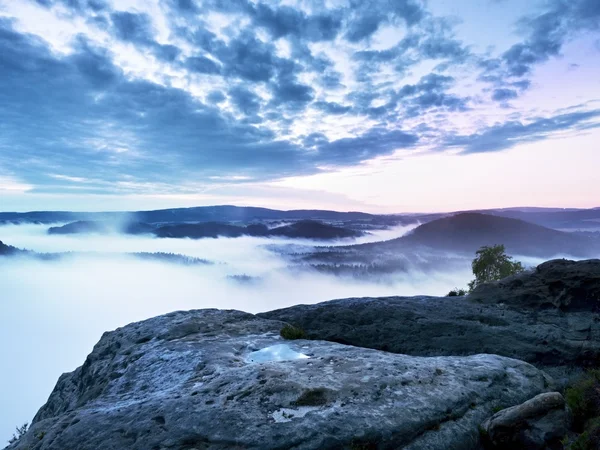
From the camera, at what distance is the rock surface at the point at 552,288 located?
779 inches

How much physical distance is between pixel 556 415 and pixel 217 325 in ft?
41.9

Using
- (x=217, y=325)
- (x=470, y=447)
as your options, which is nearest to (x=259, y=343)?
(x=217, y=325)

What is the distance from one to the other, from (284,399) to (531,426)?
20.4 feet

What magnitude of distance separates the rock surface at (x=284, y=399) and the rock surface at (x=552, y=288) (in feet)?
26.0

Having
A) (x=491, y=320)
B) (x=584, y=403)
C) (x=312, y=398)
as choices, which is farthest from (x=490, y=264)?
(x=312, y=398)

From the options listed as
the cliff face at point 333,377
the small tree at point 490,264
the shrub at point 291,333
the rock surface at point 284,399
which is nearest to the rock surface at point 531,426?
the cliff face at point 333,377

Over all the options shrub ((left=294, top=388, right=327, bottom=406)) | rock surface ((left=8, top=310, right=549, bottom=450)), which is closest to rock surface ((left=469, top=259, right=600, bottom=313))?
rock surface ((left=8, top=310, right=549, bottom=450))

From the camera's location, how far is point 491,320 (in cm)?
1877

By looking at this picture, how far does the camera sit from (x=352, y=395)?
1037 centimetres

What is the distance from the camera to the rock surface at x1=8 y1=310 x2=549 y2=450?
30.8 ft

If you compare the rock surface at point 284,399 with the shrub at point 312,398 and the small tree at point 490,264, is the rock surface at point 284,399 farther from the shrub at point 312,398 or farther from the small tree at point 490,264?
the small tree at point 490,264

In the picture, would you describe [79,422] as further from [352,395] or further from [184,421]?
[352,395]

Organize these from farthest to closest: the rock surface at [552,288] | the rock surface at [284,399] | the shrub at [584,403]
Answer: the rock surface at [552,288], the shrub at [584,403], the rock surface at [284,399]

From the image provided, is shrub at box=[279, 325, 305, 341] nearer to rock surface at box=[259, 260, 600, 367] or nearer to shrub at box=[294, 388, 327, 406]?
rock surface at box=[259, 260, 600, 367]
